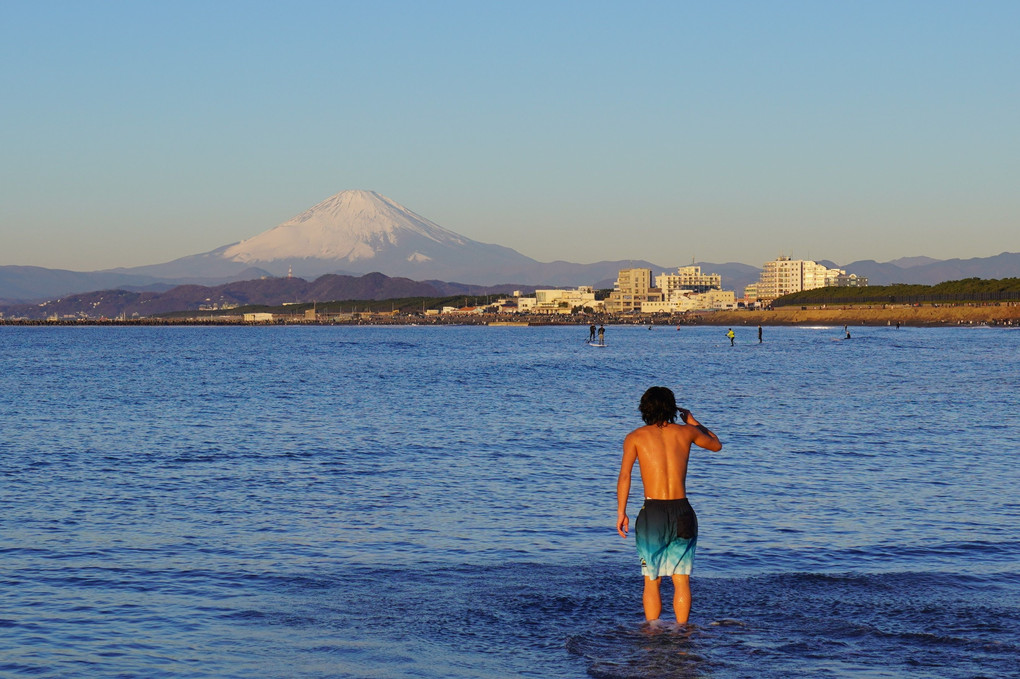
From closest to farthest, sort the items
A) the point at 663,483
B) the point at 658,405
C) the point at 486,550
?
the point at 658,405 → the point at 663,483 → the point at 486,550

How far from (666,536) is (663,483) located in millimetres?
499

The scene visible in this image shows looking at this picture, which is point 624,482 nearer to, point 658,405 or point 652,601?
point 658,405

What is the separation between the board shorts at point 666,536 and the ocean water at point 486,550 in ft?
2.73

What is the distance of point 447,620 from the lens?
11.8 meters

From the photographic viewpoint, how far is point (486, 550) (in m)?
15.3

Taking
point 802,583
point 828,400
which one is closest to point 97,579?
point 802,583

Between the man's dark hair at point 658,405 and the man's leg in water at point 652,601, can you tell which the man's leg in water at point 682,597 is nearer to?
the man's leg in water at point 652,601

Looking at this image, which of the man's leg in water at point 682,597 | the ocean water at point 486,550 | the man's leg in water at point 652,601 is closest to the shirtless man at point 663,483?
the man's leg in water at point 682,597

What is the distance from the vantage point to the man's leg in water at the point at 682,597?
1062cm

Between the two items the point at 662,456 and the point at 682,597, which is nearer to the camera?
the point at 662,456

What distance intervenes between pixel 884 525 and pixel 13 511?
1403 cm

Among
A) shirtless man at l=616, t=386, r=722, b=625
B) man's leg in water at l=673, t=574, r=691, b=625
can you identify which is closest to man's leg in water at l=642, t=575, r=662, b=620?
man's leg in water at l=673, t=574, r=691, b=625

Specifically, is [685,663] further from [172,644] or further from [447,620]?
[172,644]

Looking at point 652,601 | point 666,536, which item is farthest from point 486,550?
point 666,536
